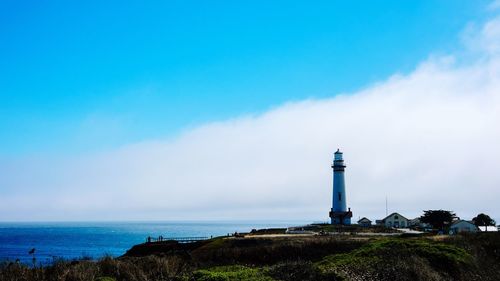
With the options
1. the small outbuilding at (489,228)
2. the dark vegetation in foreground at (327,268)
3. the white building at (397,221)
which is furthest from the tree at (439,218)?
the dark vegetation in foreground at (327,268)

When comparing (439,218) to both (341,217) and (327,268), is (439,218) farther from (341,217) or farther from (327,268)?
(327,268)

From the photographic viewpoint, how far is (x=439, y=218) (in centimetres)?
7631

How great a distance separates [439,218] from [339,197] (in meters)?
16.1

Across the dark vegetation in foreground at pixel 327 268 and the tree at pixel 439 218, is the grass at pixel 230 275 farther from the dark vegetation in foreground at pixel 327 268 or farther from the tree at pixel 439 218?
the tree at pixel 439 218

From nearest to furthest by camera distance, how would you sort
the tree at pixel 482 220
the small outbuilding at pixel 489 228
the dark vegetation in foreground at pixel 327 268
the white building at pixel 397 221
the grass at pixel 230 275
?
1. the grass at pixel 230 275
2. the dark vegetation in foreground at pixel 327 268
3. the small outbuilding at pixel 489 228
4. the tree at pixel 482 220
5. the white building at pixel 397 221

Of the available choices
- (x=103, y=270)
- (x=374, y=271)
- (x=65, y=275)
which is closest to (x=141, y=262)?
(x=103, y=270)

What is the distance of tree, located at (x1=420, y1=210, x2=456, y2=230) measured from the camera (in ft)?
251

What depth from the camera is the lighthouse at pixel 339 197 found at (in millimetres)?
81250

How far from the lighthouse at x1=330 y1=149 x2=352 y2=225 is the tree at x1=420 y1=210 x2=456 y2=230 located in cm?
1269

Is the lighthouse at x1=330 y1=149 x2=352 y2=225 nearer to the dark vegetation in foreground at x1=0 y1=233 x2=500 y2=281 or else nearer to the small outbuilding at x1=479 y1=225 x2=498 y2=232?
the small outbuilding at x1=479 y1=225 x2=498 y2=232

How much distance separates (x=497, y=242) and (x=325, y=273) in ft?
65.0

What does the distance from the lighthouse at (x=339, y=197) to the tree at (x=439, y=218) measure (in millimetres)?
12687

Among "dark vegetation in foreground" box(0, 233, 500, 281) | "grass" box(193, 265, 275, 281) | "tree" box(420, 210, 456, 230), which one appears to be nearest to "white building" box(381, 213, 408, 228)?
"tree" box(420, 210, 456, 230)

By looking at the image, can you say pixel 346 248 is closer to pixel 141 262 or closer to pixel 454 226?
pixel 141 262
